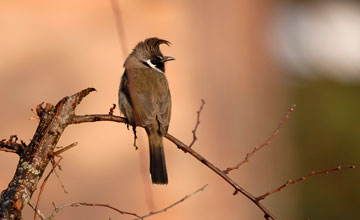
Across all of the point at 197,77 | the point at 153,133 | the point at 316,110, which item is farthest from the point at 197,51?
the point at 316,110

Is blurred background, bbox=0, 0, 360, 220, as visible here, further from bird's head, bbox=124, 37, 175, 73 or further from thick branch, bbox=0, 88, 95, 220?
thick branch, bbox=0, 88, 95, 220

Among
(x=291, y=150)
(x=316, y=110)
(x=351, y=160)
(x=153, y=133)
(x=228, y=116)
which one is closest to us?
(x=153, y=133)

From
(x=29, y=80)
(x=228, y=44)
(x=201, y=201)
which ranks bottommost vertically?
(x=201, y=201)

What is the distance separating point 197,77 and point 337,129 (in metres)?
4.50

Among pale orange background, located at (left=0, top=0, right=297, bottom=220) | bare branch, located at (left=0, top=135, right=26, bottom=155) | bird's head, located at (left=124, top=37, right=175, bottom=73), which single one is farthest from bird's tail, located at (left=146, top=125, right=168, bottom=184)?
bare branch, located at (left=0, top=135, right=26, bottom=155)

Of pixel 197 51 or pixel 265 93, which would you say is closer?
pixel 197 51

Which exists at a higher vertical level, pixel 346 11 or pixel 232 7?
pixel 346 11

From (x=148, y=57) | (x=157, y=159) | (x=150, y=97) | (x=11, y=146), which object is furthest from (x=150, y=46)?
(x=11, y=146)

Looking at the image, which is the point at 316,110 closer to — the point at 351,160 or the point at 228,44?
the point at 351,160

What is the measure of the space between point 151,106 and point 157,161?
334 millimetres

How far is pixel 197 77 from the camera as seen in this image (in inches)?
286

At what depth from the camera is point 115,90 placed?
6.50m

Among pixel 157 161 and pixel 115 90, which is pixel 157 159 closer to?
pixel 157 161

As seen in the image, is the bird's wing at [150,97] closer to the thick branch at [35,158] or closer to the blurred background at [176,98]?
the blurred background at [176,98]
